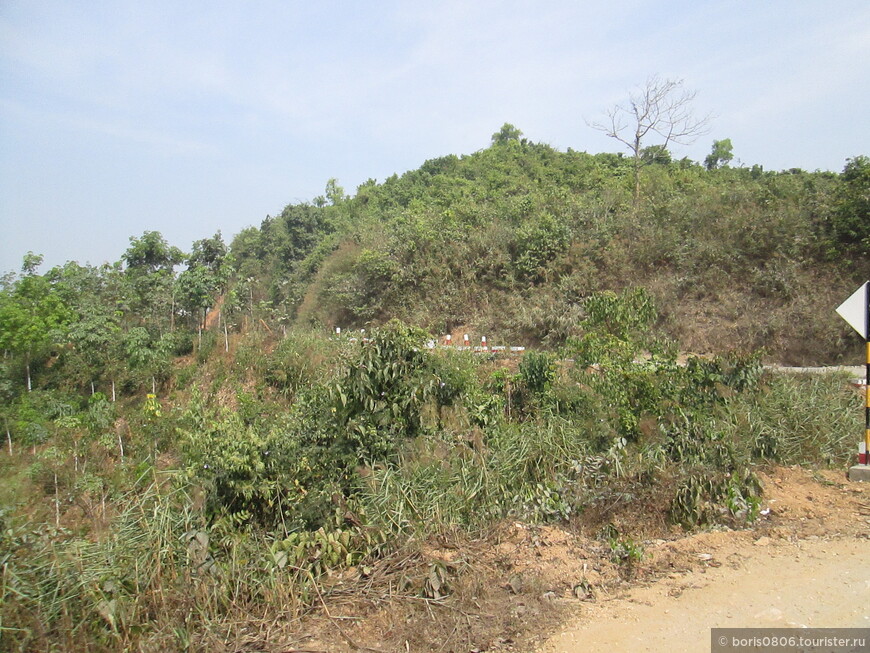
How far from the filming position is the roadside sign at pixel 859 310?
6359mm

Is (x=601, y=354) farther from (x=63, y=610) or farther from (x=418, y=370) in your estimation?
(x=63, y=610)

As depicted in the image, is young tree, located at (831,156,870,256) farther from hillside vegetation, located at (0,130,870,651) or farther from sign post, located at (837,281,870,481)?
sign post, located at (837,281,870,481)

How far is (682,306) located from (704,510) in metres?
11.3

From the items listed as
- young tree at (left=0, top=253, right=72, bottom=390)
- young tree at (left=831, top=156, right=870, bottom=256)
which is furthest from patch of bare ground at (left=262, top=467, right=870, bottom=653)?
young tree at (left=0, top=253, right=72, bottom=390)

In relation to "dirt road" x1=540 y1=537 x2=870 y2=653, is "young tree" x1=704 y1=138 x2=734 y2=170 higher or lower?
higher

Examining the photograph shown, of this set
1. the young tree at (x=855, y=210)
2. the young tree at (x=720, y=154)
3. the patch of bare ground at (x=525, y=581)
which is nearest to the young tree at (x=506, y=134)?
the young tree at (x=720, y=154)

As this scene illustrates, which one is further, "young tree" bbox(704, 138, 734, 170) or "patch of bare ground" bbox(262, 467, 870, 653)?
"young tree" bbox(704, 138, 734, 170)

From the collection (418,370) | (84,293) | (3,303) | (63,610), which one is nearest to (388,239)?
(84,293)

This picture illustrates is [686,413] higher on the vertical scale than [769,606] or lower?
higher

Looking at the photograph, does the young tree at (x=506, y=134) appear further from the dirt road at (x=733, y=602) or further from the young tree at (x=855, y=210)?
the dirt road at (x=733, y=602)

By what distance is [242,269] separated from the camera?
28344 millimetres

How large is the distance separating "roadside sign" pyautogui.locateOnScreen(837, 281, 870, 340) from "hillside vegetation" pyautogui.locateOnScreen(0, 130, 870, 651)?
58.4 inches

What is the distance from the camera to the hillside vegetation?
4.02 meters

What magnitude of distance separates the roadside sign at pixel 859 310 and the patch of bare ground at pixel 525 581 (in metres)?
2.02
